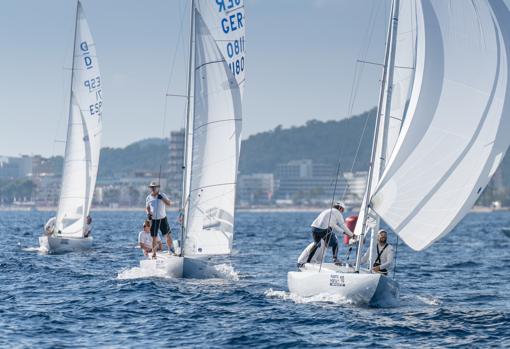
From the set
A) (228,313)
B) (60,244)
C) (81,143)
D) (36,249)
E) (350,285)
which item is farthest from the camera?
(36,249)

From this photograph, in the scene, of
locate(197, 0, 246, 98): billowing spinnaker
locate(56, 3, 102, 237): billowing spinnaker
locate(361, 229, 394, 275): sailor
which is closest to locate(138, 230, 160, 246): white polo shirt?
locate(197, 0, 246, 98): billowing spinnaker

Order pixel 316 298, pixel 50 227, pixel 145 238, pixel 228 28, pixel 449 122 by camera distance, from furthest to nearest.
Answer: pixel 50 227 → pixel 145 238 → pixel 228 28 → pixel 316 298 → pixel 449 122

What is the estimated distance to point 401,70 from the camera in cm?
2212

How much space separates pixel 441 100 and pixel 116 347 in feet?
24.0

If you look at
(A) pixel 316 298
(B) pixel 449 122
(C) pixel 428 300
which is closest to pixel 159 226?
(A) pixel 316 298

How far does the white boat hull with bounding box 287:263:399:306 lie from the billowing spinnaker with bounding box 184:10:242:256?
15.7 feet

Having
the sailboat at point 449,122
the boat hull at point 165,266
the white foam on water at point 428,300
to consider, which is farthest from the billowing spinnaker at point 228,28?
the sailboat at point 449,122

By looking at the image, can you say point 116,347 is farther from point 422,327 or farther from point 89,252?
point 89,252

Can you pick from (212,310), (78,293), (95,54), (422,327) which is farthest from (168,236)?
(95,54)

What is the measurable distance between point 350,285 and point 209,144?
6.86m

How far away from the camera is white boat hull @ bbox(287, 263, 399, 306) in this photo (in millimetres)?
20828

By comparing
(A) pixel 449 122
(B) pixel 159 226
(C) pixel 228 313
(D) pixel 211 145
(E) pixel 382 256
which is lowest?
(C) pixel 228 313

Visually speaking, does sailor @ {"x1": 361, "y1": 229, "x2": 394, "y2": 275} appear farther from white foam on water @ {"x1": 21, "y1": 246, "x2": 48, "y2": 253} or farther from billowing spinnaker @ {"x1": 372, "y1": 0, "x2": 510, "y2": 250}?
white foam on water @ {"x1": 21, "y1": 246, "x2": 48, "y2": 253}

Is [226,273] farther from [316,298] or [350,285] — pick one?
[350,285]
